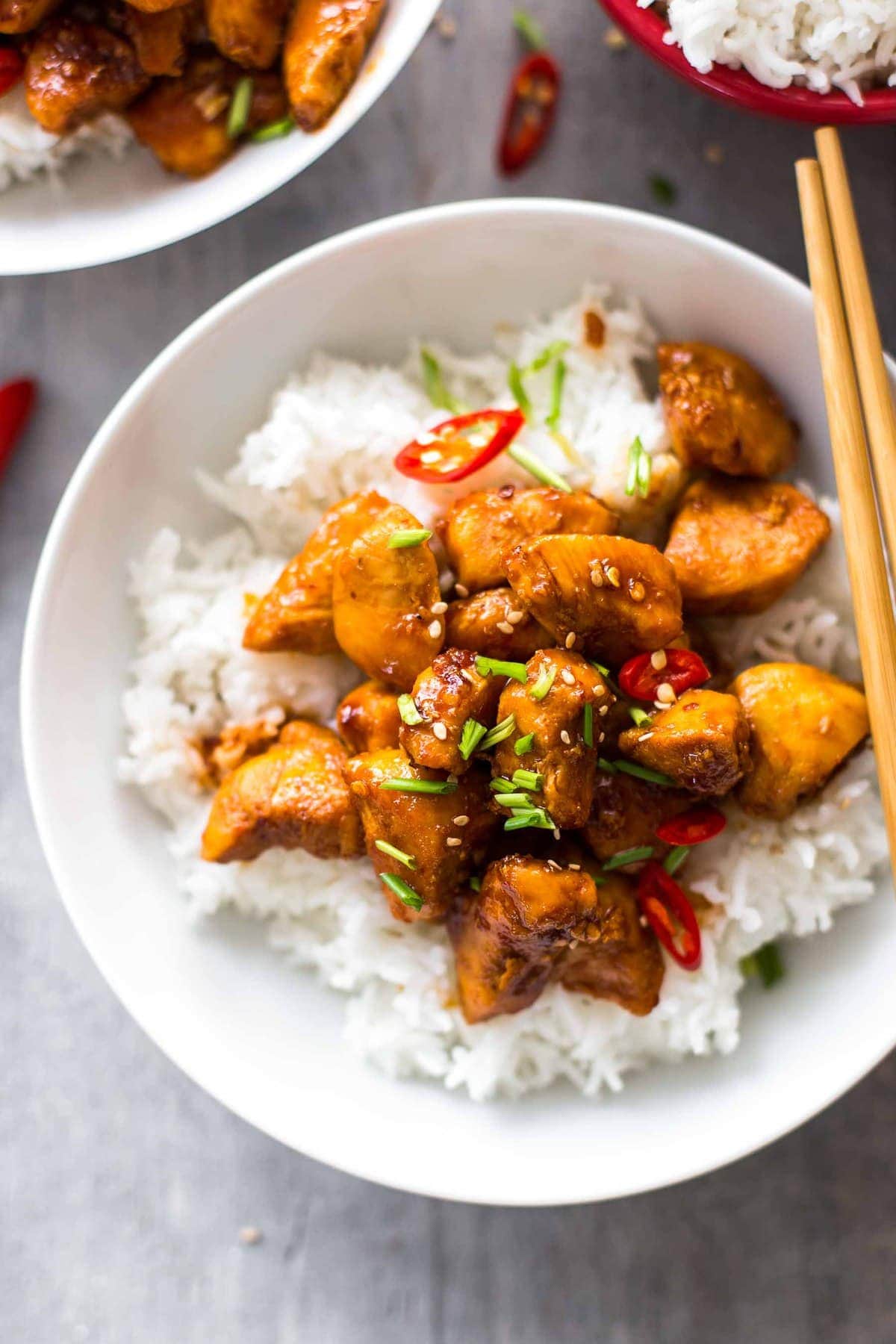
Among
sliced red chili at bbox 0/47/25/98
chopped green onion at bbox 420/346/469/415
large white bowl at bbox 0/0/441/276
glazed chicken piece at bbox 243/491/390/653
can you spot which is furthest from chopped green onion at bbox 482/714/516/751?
sliced red chili at bbox 0/47/25/98

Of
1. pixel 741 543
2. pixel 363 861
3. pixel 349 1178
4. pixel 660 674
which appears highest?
pixel 741 543

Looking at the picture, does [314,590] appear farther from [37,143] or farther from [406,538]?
[37,143]

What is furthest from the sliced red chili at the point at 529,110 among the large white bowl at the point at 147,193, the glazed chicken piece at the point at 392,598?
the glazed chicken piece at the point at 392,598

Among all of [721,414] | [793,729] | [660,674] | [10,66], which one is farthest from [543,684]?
[10,66]

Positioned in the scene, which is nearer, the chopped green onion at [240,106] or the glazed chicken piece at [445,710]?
the glazed chicken piece at [445,710]

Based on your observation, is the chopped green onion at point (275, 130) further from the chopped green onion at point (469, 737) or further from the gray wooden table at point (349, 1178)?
the chopped green onion at point (469, 737)
